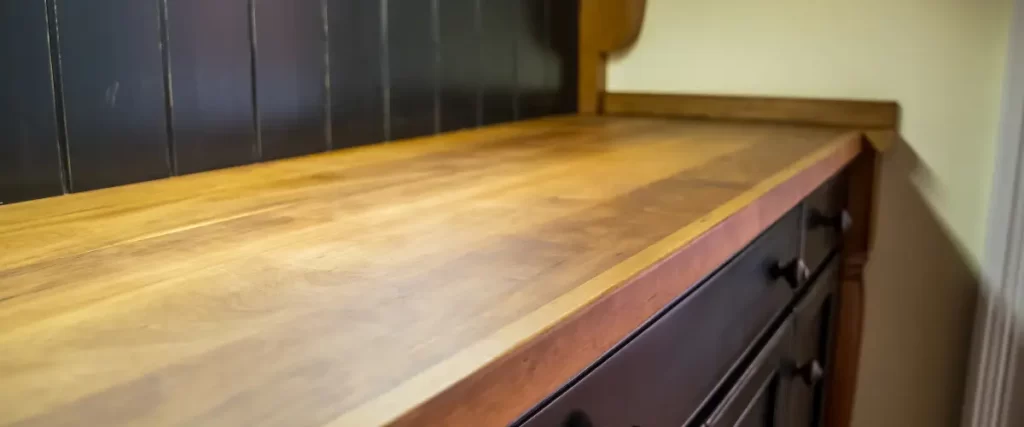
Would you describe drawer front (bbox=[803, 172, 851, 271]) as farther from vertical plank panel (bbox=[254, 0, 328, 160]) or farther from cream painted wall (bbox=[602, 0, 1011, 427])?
vertical plank panel (bbox=[254, 0, 328, 160])

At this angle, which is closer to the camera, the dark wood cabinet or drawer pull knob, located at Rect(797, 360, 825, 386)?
the dark wood cabinet

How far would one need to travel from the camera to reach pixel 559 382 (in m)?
0.42

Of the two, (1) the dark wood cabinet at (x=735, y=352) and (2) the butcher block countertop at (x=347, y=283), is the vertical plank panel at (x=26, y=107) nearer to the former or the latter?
(2) the butcher block countertop at (x=347, y=283)

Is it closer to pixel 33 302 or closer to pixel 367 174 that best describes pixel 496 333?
pixel 33 302

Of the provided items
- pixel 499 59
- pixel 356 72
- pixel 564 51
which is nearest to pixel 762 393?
pixel 356 72

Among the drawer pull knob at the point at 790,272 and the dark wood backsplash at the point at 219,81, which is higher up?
the dark wood backsplash at the point at 219,81

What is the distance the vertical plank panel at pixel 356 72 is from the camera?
1.05 meters

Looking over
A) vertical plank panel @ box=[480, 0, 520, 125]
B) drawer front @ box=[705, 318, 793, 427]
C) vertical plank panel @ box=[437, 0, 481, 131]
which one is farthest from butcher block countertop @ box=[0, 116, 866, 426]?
vertical plank panel @ box=[480, 0, 520, 125]

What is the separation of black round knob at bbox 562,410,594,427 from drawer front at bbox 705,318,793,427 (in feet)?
0.87

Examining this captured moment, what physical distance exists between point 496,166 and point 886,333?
3.25 feet

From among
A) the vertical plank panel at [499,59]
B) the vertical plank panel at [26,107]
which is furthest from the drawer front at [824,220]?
the vertical plank panel at [26,107]

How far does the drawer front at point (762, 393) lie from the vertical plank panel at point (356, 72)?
22.2 inches

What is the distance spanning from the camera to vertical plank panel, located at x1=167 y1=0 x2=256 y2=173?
2.75 feet

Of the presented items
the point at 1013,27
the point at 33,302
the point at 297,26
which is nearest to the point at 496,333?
the point at 33,302
